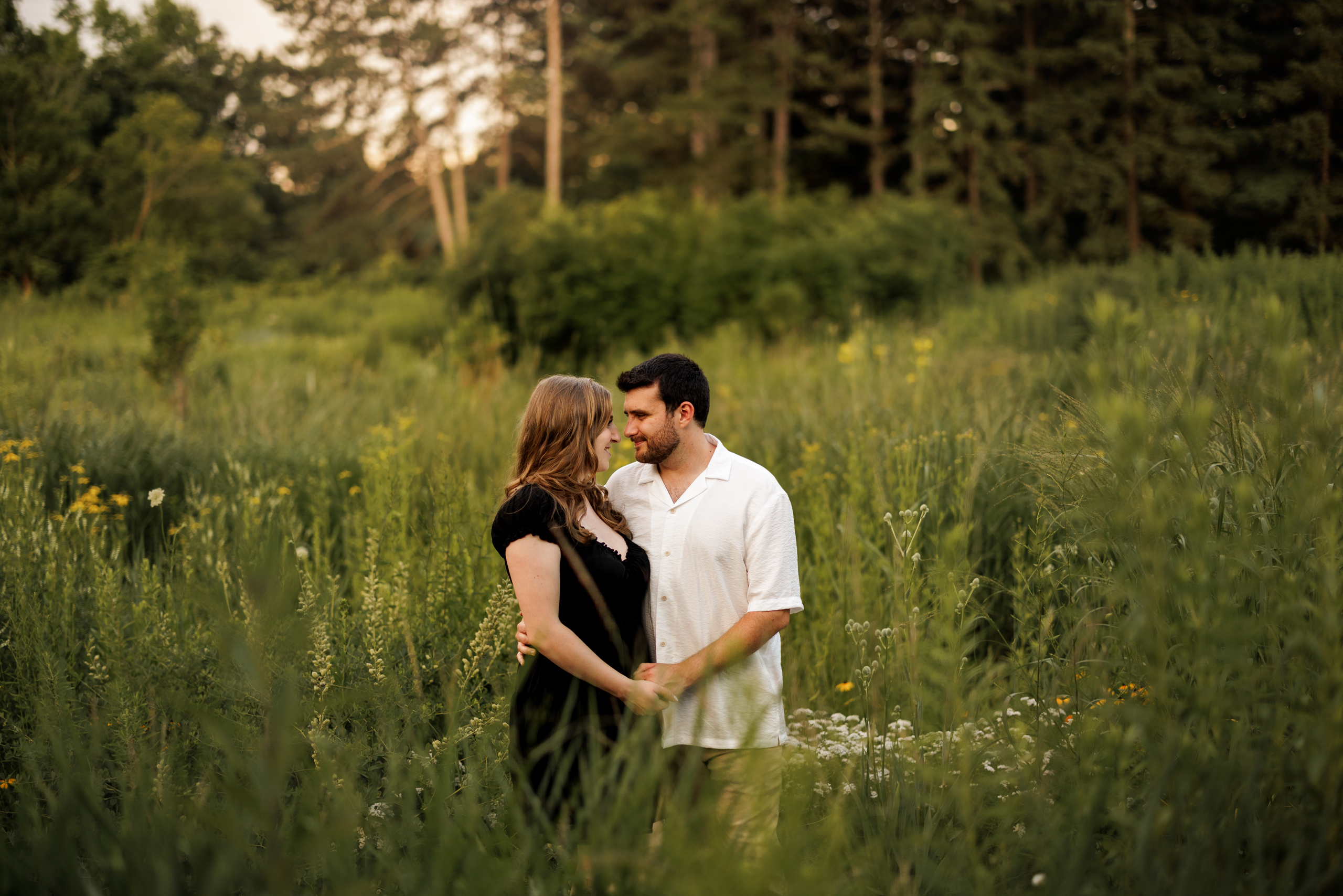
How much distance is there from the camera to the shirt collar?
2.58m

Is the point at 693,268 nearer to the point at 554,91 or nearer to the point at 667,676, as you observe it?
the point at 554,91

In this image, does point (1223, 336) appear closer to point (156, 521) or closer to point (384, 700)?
point (384, 700)

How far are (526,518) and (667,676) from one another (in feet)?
2.03

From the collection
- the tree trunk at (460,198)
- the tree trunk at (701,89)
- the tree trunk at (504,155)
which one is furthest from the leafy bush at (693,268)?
the tree trunk at (504,155)

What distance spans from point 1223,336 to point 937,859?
5343mm

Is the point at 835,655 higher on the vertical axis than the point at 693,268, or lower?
lower

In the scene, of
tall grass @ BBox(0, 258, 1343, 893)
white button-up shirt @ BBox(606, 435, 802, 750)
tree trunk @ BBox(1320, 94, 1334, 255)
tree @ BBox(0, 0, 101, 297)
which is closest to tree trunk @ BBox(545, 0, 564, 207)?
tree @ BBox(0, 0, 101, 297)

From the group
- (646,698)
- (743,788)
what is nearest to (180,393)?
(646,698)

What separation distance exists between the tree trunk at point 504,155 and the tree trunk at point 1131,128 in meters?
21.5

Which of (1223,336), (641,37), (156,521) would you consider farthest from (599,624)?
(641,37)

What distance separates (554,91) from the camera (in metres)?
28.9

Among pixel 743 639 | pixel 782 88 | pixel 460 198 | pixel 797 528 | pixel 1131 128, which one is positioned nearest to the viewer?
Result: pixel 743 639

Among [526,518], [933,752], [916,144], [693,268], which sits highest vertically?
[916,144]

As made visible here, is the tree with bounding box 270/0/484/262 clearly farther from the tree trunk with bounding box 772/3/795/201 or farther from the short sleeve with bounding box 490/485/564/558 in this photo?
the short sleeve with bounding box 490/485/564/558
